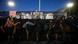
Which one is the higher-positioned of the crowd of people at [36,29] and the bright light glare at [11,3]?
Result: the bright light glare at [11,3]

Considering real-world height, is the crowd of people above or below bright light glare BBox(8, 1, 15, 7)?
below

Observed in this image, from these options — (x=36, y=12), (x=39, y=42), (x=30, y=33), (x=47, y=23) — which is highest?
(x=36, y=12)

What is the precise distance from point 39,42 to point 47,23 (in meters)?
0.47

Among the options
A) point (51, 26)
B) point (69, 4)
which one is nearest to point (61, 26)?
point (51, 26)

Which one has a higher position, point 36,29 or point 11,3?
point 11,3

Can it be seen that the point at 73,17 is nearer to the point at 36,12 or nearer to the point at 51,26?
the point at 51,26

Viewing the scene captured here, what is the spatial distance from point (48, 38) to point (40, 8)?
709mm

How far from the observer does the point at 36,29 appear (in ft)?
10.9

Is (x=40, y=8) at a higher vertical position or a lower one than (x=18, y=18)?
higher

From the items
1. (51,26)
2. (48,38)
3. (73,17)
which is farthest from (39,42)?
(73,17)

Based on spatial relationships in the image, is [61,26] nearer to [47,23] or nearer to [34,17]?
[47,23]

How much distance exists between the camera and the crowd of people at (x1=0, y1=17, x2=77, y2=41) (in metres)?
3.30

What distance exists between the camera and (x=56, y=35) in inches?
131

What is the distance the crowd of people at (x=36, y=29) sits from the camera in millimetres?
3303
